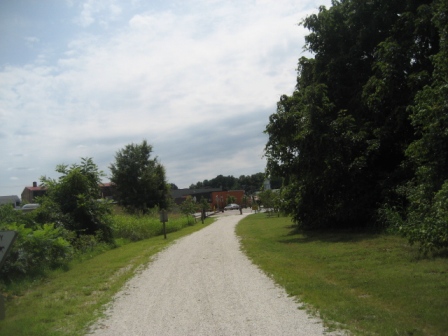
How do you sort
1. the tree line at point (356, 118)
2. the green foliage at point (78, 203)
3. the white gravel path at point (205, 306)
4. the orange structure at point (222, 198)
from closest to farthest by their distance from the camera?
1. the white gravel path at point (205, 306)
2. the tree line at point (356, 118)
3. the green foliage at point (78, 203)
4. the orange structure at point (222, 198)

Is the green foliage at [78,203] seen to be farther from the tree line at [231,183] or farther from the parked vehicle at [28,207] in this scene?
the tree line at [231,183]

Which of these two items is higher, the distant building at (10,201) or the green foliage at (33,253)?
the distant building at (10,201)

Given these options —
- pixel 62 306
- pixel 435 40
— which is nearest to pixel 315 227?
pixel 435 40

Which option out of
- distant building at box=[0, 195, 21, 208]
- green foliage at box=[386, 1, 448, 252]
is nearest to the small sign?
green foliage at box=[386, 1, 448, 252]

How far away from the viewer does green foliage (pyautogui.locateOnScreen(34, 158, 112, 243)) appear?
23.6 meters

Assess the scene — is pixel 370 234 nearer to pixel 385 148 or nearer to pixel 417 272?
pixel 385 148

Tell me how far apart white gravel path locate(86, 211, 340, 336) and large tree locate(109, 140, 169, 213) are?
4313 cm

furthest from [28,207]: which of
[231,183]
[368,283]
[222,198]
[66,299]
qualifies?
[231,183]

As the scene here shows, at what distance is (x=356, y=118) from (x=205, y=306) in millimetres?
16803

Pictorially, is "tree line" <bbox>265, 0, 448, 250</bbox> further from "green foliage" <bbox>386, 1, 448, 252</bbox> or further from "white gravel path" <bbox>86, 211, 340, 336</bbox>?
"white gravel path" <bbox>86, 211, 340, 336</bbox>

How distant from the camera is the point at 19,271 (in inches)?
530

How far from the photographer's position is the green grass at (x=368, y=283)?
259 inches

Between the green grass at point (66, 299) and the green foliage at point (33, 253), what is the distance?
0.59 m

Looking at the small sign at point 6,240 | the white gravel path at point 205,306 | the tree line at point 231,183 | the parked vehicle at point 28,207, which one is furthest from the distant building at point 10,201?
the tree line at point 231,183
